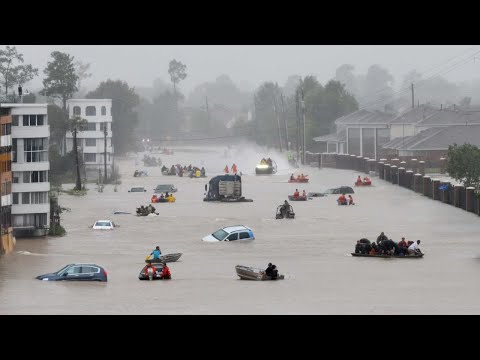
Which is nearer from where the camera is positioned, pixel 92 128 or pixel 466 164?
pixel 466 164

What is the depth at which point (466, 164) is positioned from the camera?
99.8 meters

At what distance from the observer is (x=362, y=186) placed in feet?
400

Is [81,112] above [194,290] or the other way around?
above

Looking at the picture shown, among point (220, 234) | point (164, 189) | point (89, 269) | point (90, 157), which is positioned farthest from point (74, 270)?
point (90, 157)

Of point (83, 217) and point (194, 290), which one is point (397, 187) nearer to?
point (83, 217)

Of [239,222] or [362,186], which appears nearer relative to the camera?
[239,222]

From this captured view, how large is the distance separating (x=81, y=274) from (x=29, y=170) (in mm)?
23239

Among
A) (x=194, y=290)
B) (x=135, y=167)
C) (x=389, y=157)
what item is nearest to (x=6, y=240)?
(x=194, y=290)

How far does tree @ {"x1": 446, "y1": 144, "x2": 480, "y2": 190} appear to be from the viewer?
99.1 m

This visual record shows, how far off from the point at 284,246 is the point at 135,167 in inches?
4232

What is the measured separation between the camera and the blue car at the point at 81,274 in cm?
5459

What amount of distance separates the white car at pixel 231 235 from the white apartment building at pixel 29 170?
32.9ft

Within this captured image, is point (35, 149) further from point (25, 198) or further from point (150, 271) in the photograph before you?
point (150, 271)

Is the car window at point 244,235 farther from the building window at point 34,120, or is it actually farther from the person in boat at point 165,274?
the person in boat at point 165,274
